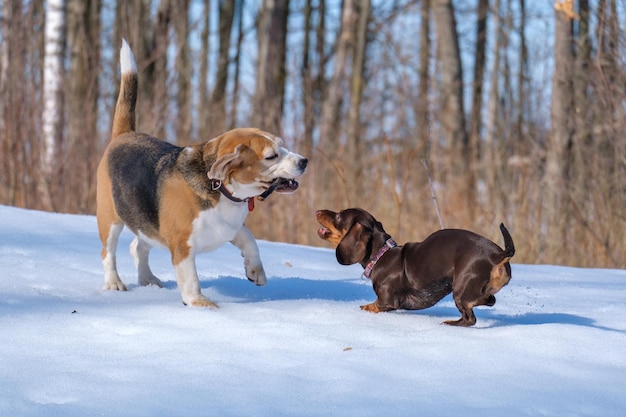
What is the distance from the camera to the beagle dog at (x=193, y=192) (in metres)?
3.61

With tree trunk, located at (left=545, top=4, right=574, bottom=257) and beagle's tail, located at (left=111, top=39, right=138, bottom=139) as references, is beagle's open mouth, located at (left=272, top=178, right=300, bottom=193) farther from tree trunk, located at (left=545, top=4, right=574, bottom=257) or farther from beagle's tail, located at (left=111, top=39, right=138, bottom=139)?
tree trunk, located at (left=545, top=4, right=574, bottom=257)

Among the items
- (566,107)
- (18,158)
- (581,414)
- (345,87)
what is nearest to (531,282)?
(581,414)

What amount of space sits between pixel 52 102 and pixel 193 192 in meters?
6.44

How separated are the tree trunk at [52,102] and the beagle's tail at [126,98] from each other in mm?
3713

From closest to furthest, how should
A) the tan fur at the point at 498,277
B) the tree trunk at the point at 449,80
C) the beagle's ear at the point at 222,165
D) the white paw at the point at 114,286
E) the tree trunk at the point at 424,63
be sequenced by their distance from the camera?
1. the tan fur at the point at 498,277
2. the beagle's ear at the point at 222,165
3. the white paw at the point at 114,286
4. the tree trunk at the point at 449,80
5. the tree trunk at the point at 424,63

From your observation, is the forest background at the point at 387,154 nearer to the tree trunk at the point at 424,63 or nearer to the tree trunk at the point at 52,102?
the tree trunk at the point at 52,102

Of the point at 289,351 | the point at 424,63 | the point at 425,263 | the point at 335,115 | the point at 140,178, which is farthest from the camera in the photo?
the point at 424,63

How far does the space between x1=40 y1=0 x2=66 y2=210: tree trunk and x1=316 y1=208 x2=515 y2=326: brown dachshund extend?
5185mm

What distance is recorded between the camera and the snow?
7.53ft

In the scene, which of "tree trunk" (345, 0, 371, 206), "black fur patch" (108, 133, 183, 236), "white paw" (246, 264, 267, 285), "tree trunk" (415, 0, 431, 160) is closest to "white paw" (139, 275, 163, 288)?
"black fur patch" (108, 133, 183, 236)

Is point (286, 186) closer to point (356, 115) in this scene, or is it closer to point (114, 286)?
point (114, 286)

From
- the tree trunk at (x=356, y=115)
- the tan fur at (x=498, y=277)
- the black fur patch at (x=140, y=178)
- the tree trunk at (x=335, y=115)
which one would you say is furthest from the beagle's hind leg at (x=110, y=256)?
the tree trunk at (x=356, y=115)

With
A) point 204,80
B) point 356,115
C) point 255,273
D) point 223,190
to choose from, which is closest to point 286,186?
point 223,190

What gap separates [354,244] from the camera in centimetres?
372
